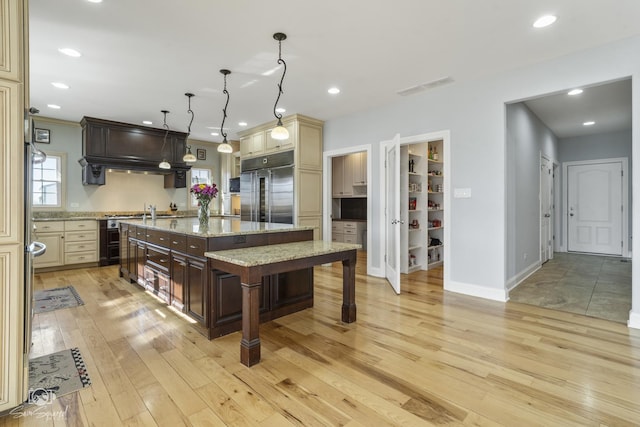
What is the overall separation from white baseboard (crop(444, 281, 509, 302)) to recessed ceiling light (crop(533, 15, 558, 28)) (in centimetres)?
268

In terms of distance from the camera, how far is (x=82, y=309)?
3453mm

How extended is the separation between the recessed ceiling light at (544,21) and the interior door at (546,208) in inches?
135

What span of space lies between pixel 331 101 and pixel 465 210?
7.91ft

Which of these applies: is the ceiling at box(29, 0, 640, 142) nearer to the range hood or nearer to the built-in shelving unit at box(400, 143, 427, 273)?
the range hood

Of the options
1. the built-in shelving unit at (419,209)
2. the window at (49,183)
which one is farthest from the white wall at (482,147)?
the window at (49,183)

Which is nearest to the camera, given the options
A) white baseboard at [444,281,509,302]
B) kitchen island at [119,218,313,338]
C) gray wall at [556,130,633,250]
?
kitchen island at [119,218,313,338]

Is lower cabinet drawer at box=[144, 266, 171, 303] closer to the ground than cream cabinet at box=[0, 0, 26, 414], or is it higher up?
closer to the ground

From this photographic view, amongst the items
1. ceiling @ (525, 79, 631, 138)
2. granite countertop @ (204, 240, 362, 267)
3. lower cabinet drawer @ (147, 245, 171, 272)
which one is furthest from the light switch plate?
lower cabinet drawer @ (147, 245, 171, 272)

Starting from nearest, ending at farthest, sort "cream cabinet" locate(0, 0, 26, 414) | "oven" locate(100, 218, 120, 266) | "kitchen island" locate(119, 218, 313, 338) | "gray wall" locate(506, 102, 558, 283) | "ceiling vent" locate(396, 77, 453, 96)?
"cream cabinet" locate(0, 0, 26, 414)
"kitchen island" locate(119, 218, 313, 338)
"ceiling vent" locate(396, 77, 453, 96)
"gray wall" locate(506, 102, 558, 283)
"oven" locate(100, 218, 120, 266)

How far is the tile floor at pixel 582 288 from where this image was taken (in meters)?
3.38

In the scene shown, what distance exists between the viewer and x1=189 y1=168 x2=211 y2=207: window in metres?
7.47

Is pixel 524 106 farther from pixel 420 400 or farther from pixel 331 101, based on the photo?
pixel 420 400

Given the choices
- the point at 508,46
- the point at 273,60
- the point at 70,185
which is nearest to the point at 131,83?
the point at 273,60

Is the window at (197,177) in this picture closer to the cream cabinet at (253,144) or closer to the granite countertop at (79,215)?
the granite countertop at (79,215)
